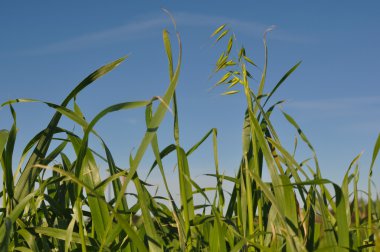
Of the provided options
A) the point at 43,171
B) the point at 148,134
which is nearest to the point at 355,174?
the point at 148,134

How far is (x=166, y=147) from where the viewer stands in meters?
1.52

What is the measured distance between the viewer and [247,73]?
158cm

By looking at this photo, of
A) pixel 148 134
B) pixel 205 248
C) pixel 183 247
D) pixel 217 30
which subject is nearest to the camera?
pixel 148 134

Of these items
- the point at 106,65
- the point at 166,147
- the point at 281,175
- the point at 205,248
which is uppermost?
the point at 106,65

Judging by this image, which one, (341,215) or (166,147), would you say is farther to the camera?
(166,147)

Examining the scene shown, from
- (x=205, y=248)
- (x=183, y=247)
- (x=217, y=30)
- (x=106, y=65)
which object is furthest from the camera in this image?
(x=217, y=30)

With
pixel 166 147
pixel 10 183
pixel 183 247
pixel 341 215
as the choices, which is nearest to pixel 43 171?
pixel 10 183

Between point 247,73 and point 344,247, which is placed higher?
point 247,73

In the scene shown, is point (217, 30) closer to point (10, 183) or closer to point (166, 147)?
point (166, 147)

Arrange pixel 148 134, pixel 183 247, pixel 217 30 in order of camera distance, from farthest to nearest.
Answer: pixel 217 30 → pixel 183 247 → pixel 148 134

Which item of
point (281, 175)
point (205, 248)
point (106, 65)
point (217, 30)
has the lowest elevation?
point (205, 248)

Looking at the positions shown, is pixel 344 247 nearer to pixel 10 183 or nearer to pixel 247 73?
pixel 247 73

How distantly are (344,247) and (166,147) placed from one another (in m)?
0.56

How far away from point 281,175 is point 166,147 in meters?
0.37
